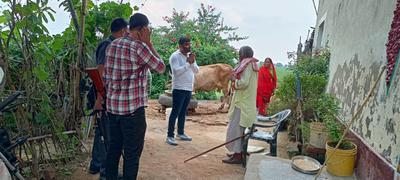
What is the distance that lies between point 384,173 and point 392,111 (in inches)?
19.8

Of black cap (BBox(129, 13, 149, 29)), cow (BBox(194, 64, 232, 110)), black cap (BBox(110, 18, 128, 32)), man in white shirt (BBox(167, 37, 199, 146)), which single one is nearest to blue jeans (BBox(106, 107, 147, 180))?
black cap (BBox(129, 13, 149, 29))

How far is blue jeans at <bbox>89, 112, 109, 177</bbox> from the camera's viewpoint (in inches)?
→ 139

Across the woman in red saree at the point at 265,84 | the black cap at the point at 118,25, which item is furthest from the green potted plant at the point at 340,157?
the woman in red saree at the point at 265,84

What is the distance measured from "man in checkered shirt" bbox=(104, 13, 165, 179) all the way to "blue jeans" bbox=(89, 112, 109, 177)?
0.52 meters

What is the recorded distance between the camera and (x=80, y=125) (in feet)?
12.7

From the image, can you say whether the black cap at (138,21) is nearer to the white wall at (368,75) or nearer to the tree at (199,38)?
the white wall at (368,75)

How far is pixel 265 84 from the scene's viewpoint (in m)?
6.71

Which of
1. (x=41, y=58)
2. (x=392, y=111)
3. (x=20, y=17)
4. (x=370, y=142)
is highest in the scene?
(x=20, y=17)

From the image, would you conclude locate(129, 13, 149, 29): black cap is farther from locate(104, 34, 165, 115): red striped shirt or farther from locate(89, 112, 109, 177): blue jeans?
locate(89, 112, 109, 177): blue jeans

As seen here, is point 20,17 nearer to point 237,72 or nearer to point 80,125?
point 80,125

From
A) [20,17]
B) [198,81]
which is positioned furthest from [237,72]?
→ [198,81]

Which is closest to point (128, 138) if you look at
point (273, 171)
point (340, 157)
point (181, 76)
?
point (273, 171)

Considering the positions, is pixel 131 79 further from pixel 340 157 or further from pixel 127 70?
pixel 340 157

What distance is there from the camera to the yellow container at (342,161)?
344cm
